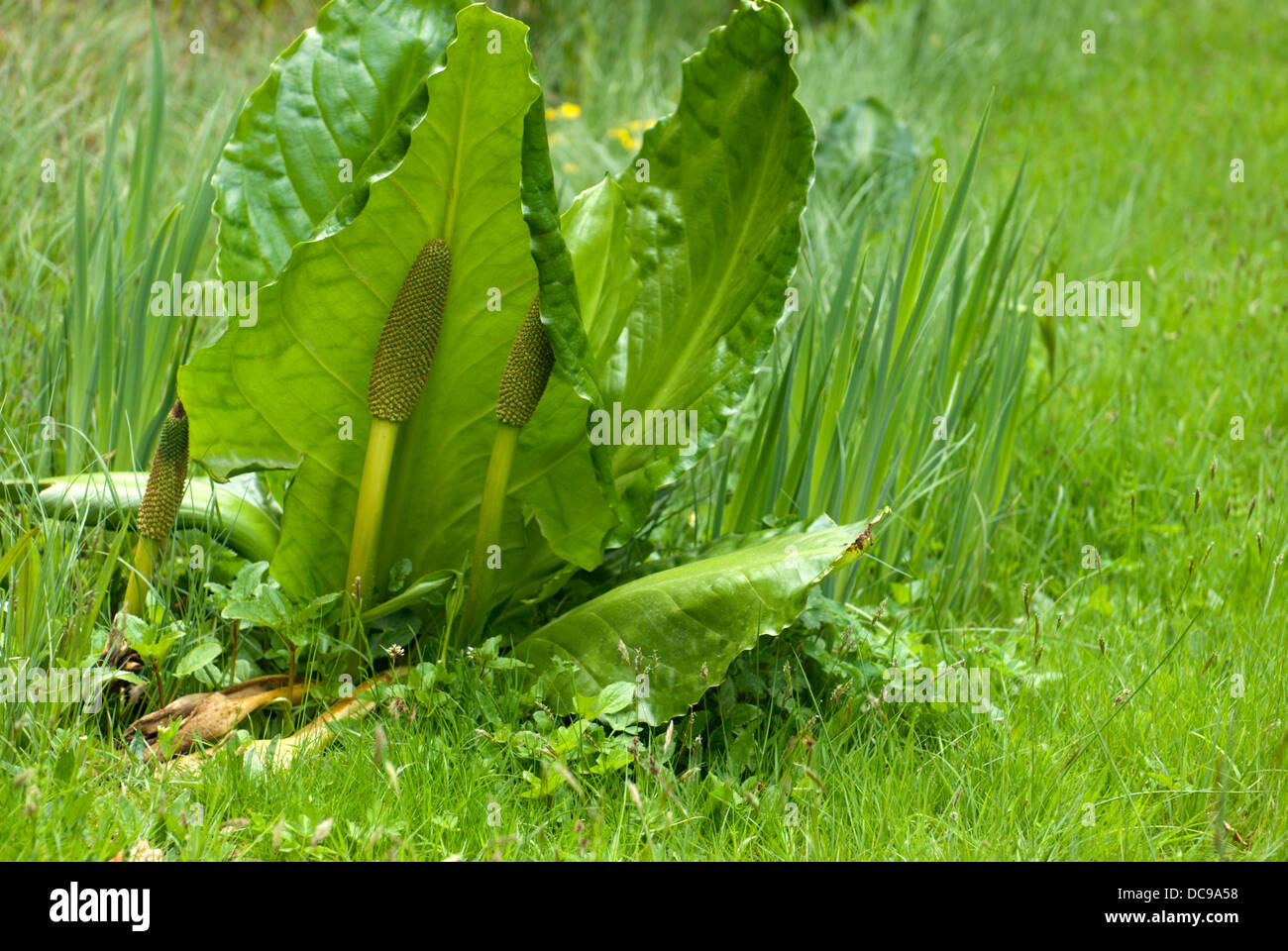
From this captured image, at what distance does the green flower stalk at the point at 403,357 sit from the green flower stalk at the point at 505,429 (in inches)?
6.1

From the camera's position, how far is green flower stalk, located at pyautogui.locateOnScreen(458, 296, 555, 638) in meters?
2.01

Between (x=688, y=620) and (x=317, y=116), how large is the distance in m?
1.23

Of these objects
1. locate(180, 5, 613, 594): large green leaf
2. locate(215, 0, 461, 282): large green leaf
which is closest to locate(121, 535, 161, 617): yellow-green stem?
locate(180, 5, 613, 594): large green leaf

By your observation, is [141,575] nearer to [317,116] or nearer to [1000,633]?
[317,116]

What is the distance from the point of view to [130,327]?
2547 mm

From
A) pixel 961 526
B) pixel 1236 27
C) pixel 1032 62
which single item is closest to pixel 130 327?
pixel 961 526

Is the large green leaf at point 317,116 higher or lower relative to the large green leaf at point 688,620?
higher

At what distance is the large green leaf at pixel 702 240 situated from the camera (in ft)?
7.16

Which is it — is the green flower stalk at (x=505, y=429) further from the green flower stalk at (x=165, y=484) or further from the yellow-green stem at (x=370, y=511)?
the green flower stalk at (x=165, y=484)

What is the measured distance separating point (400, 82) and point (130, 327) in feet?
2.90

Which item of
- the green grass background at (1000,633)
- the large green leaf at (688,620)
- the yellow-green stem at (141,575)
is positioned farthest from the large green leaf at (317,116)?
the large green leaf at (688,620)

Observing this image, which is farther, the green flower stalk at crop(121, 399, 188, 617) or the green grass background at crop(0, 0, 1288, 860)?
the green flower stalk at crop(121, 399, 188, 617)

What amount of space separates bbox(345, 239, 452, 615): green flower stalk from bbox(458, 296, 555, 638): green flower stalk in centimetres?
16

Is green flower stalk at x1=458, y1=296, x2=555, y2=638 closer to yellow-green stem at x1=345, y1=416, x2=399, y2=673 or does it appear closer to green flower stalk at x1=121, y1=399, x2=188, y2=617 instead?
yellow-green stem at x1=345, y1=416, x2=399, y2=673
